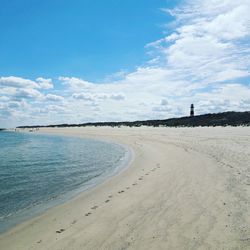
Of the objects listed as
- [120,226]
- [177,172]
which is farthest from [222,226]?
[177,172]

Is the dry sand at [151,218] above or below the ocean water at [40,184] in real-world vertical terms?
above

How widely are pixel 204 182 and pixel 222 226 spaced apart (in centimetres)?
520

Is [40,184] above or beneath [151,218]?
beneath

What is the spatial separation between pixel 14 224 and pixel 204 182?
23.8 ft

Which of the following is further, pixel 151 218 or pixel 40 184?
pixel 40 184

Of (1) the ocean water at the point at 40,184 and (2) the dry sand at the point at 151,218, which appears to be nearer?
(2) the dry sand at the point at 151,218

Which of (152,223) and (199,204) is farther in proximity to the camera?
(199,204)

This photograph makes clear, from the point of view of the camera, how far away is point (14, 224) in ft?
29.8

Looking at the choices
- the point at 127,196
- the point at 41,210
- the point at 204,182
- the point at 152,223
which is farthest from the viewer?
the point at 204,182

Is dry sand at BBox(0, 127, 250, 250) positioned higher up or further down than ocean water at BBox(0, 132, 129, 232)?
higher up

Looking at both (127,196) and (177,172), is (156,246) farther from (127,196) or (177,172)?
(177,172)

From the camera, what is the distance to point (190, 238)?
679 cm

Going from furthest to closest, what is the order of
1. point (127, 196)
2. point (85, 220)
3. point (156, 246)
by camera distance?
point (127, 196), point (85, 220), point (156, 246)

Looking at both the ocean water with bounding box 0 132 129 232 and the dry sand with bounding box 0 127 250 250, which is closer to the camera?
the dry sand with bounding box 0 127 250 250
